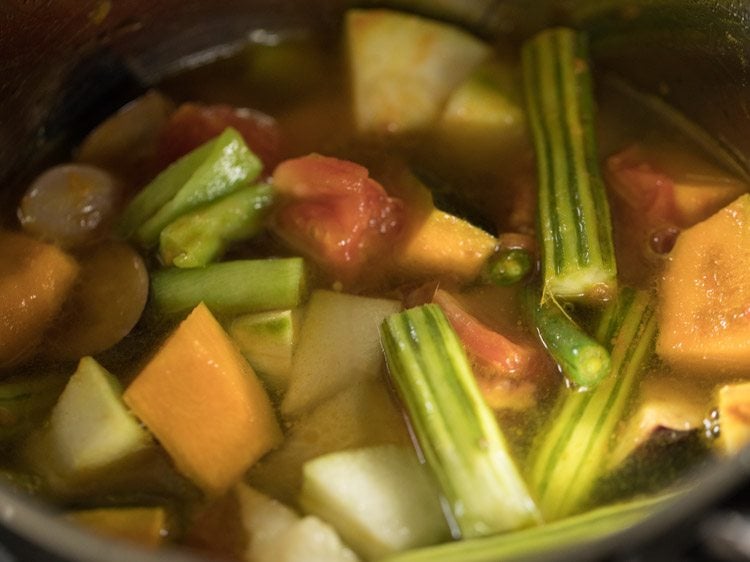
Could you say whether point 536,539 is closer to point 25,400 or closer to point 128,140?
point 25,400

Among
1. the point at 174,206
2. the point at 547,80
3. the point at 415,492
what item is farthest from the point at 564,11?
the point at 415,492

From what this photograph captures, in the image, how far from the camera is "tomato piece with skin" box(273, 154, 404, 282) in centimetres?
184

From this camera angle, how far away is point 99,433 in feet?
5.06

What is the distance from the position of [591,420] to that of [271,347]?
Answer: 576 millimetres

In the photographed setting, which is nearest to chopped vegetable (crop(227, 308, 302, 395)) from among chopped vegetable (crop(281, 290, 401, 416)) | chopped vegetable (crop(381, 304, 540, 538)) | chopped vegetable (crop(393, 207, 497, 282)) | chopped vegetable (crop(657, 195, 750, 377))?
chopped vegetable (crop(281, 290, 401, 416))

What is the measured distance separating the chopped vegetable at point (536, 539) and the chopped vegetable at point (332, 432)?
0.83 feet

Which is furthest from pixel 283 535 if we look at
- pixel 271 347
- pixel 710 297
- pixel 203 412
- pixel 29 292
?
pixel 710 297

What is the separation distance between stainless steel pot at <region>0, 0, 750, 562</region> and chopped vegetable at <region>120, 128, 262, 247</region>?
13.2 inches

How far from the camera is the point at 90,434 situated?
1548 mm

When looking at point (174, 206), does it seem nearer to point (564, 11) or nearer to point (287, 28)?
point (287, 28)

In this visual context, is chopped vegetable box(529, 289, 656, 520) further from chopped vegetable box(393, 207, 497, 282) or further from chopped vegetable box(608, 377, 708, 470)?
chopped vegetable box(393, 207, 497, 282)

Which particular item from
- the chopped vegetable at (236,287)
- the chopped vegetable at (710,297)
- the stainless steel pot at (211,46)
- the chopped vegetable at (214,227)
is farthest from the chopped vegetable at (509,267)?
the stainless steel pot at (211,46)

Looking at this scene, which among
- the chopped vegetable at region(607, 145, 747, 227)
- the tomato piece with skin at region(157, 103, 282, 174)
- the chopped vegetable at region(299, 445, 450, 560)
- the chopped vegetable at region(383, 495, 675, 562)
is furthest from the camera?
the tomato piece with skin at region(157, 103, 282, 174)

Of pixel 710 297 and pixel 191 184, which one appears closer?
pixel 710 297
